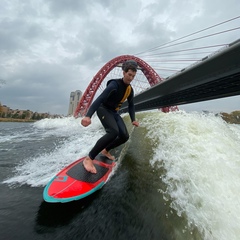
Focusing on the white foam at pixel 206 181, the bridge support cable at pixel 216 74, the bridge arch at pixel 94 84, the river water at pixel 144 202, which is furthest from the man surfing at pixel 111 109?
the bridge arch at pixel 94 84

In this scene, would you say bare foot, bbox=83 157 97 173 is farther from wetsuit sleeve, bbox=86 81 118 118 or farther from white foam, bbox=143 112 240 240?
white foam, bbox=143 112 240 240

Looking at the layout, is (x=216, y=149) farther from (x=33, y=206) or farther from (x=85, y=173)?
(x=33, y=206)

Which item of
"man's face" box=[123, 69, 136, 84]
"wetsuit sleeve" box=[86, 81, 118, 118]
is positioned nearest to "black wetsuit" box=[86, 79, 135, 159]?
"wetsuit sleeve" box=[86, 81, 118, 118]

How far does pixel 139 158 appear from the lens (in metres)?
4.05

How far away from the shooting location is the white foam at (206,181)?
191 cm

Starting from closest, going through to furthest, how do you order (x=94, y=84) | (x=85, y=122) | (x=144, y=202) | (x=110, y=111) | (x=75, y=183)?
(x=144, y=202)
(x=75, y=183)
(x=85, y=122)
(x=110, y=111)
(x=94, y=84)

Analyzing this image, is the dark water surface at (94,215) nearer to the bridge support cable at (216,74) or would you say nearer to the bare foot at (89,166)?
the bare foot at (89,166)

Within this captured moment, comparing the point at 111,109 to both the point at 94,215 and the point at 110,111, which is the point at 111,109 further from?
the point at 94,215

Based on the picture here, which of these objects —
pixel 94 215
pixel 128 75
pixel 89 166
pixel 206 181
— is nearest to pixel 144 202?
pixel 94 215

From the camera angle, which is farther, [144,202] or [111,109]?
[111,109]

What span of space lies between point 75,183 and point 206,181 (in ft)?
6.52

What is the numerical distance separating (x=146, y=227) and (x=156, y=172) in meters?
1.42


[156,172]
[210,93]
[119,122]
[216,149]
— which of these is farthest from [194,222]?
[210,93]

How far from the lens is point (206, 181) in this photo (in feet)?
8.36
